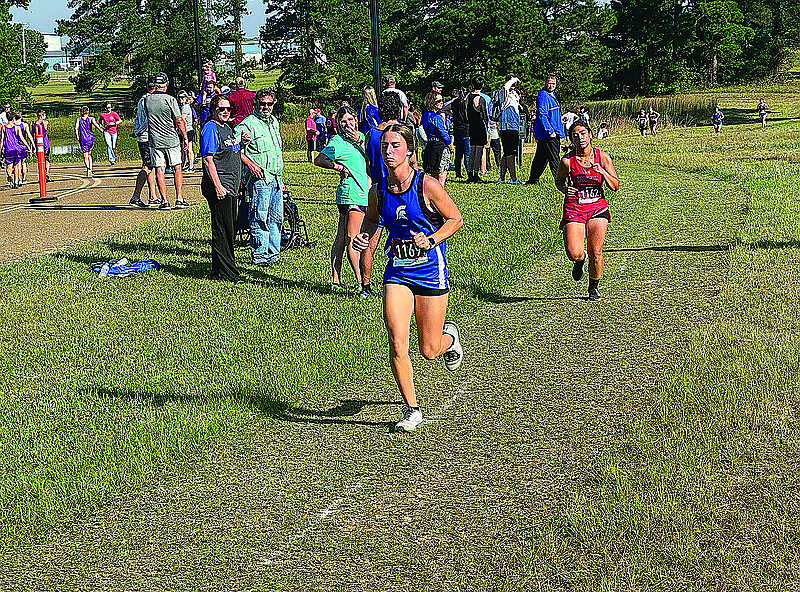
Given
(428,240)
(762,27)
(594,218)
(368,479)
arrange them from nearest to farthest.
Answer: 1. (368,479)
2. (428,240)
3. (594,218)
4. (762,27)

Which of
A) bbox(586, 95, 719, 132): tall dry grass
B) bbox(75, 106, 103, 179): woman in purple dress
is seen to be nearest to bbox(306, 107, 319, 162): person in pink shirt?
bbox(75, 106, 103, 179): woman in purple dress

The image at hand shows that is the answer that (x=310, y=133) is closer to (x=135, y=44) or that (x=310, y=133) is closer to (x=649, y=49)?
(x=135, y=44)

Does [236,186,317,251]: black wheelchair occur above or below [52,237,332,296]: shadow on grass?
above

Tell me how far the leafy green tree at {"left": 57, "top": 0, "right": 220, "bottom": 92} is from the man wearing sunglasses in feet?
246

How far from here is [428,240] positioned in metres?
6.49

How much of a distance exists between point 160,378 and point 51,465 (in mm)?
1827

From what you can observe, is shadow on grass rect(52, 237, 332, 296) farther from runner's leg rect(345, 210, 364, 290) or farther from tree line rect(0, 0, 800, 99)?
tree line rect(0, 0, 800, 99)

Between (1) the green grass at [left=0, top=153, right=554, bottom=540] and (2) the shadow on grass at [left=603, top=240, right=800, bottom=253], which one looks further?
(2) the shadow on grass at [left=603, top=240, right=800, bottom=253]

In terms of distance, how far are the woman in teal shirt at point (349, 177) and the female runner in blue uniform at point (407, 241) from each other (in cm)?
374

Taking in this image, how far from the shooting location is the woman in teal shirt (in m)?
10.5

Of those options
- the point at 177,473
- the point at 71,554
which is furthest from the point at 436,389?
the point at 71,554

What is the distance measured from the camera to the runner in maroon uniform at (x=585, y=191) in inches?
405

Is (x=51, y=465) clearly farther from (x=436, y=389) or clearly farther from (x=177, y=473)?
(x=436, y=389)

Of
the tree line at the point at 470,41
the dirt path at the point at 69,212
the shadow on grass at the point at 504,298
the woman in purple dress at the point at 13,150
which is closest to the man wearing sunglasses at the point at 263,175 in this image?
the shadow on grass at the point at 504,298
